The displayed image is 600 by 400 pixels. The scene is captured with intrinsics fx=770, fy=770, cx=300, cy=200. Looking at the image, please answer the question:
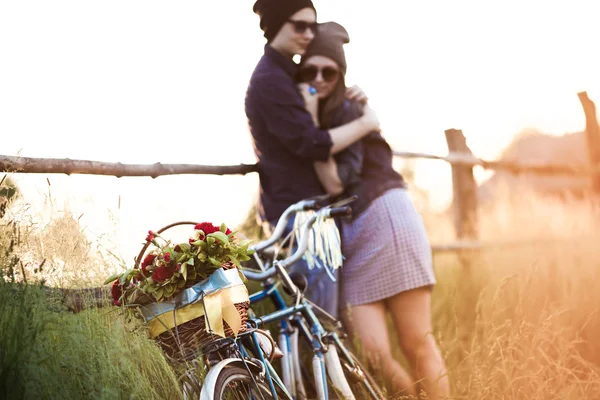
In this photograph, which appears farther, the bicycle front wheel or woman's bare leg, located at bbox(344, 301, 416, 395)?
woman's bare leg, located at bbox(344, 301, 416, 395)

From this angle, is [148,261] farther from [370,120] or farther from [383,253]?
[370,120]

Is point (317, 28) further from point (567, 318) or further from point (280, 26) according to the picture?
point (567, 318)

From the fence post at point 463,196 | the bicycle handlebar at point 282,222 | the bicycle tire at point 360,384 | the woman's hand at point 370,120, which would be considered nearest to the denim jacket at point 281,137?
the woman's hand at point 370,120

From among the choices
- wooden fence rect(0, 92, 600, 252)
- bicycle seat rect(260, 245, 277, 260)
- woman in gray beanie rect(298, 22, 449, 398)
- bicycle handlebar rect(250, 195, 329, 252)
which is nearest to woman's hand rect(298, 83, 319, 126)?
woman in gray beanie rect(298, 22, 449, 398)

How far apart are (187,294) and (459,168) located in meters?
3.39

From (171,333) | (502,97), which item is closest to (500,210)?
(502,97)

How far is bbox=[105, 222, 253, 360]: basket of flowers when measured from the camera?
2.27 meters

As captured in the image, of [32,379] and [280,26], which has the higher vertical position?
[280,26]

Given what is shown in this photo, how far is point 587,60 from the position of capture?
20.4ft

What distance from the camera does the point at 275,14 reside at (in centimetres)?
367

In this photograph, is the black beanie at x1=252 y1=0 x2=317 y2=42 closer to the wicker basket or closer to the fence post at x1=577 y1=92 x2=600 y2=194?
the wicker basket

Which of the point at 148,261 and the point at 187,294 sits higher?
the point at 148,261

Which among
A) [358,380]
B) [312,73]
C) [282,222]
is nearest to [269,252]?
[282,222]

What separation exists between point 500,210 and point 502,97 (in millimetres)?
989
